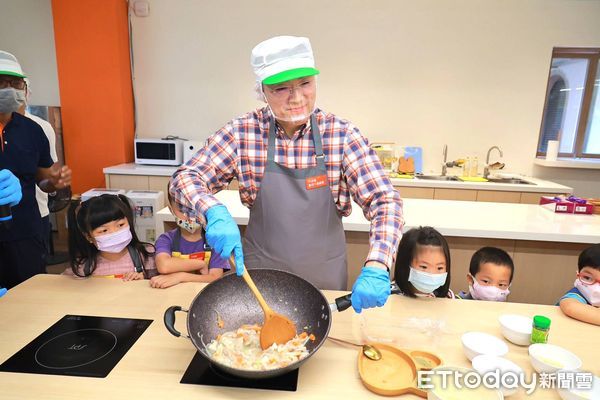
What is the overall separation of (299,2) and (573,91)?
2.94 metres

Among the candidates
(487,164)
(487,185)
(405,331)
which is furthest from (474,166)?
(405,331)

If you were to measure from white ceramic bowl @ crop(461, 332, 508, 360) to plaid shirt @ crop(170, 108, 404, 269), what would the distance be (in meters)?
0.43

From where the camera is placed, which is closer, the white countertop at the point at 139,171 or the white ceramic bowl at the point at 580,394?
the white ceramic bowl at the point at 580,394

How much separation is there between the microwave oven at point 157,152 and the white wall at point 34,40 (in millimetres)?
1233

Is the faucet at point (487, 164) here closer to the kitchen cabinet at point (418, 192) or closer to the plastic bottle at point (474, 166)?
the plastic bottle at point (474, 166)

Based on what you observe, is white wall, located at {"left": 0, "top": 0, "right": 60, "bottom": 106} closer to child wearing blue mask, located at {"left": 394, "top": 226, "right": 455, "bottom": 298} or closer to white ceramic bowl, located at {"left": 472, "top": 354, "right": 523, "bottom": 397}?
child wearing blue mask, located at {"left": 394, "top": 226, "right": 455, "bottom": 298}

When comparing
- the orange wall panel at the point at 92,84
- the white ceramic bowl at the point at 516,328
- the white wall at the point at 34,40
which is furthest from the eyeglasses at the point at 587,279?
the white wall at the point at 34,40

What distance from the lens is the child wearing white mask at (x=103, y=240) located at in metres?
1.52

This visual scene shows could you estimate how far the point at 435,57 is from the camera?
3.82 meters

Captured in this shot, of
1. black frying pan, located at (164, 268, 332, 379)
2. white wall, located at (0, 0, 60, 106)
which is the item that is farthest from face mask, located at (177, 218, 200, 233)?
white wall, located at (0, 0, 60, 106)

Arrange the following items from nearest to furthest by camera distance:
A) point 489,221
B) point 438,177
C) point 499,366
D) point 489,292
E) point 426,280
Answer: point 499,366 → point 426,280 → point 489,292 → point 489,221 → point 438,177

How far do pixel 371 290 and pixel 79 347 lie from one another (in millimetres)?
761

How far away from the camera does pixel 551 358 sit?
951 millimetres

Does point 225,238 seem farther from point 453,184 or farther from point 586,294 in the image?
point 453,184
